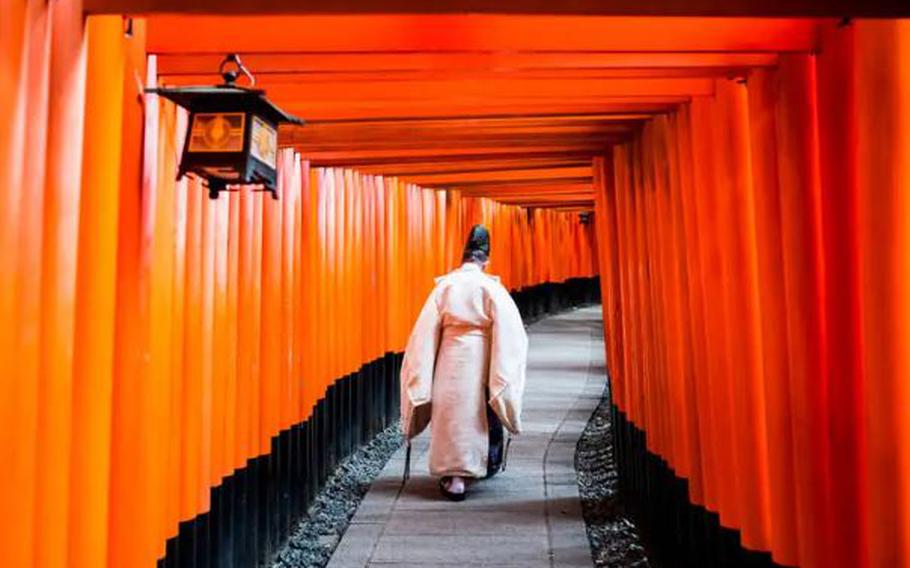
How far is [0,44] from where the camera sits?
1.91m

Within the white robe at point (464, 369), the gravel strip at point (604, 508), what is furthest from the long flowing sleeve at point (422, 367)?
the gravel strip at point (604, 508)

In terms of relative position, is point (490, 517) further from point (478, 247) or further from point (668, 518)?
point (478, 247)

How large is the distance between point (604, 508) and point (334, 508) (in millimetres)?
Answer: 2073

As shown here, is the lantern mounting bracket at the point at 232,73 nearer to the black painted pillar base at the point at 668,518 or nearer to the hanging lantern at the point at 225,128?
the hanging lantern at the point at 225,128

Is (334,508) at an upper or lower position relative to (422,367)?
lower

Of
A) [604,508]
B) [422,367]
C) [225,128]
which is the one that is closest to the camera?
[225,128]

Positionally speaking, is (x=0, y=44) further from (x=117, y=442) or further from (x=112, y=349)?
(x=117, y=442)

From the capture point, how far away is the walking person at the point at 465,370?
6367 millimetres

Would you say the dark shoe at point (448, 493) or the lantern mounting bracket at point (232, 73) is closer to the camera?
the lantern mounting bracket at point (232, 73)

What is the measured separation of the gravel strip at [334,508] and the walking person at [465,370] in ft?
2.56


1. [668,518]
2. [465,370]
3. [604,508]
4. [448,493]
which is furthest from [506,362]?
[668,518]

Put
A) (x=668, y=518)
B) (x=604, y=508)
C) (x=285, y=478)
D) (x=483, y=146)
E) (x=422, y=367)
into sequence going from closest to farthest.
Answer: (x=668, y=518), (x=285, y=478), (x=483, y=146), (x=604, y=508), (x=422, y=367)

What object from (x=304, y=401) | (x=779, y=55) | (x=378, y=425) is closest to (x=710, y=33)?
(x=779, y=55)

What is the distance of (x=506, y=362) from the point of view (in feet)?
20.8
